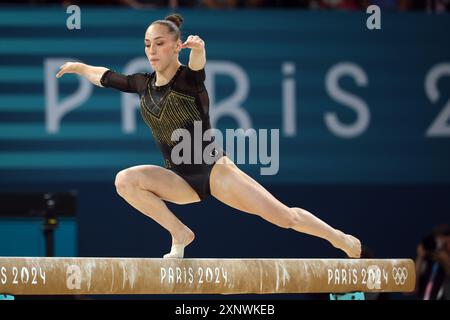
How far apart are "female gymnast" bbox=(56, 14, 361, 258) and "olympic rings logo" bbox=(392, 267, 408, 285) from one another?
2.90 feet

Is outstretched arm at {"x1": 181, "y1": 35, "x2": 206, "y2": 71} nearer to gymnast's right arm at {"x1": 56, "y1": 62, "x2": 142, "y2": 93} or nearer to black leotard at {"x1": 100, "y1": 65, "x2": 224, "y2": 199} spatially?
black leotard at {"x1": 100, "y1": 65, "x2": 224, "y2": 199}

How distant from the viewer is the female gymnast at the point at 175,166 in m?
6.56

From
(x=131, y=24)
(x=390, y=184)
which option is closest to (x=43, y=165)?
(x=131, y=24)

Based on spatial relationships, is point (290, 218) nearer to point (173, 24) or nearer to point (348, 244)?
point (348, 244)

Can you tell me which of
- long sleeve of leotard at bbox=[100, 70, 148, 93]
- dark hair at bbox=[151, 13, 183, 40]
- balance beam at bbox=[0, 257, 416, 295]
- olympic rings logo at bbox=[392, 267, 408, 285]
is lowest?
olympic rings logo at bbox=[392, 267, 408, 285]

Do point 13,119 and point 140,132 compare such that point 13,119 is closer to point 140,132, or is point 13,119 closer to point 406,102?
point 140,132

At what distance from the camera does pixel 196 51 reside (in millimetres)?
6395

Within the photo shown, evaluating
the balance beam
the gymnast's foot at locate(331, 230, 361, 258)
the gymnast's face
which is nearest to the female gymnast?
the gymnast's face

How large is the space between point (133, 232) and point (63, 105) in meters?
1.24

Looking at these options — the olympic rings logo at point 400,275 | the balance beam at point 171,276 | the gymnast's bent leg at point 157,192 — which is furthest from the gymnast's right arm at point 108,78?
the olympic rings logo at point 400,275

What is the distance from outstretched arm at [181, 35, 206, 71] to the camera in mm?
6301

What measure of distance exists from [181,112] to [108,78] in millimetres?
583

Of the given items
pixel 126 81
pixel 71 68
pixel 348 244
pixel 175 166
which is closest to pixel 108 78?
pixel 126 81

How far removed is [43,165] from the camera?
9047 millimetres
